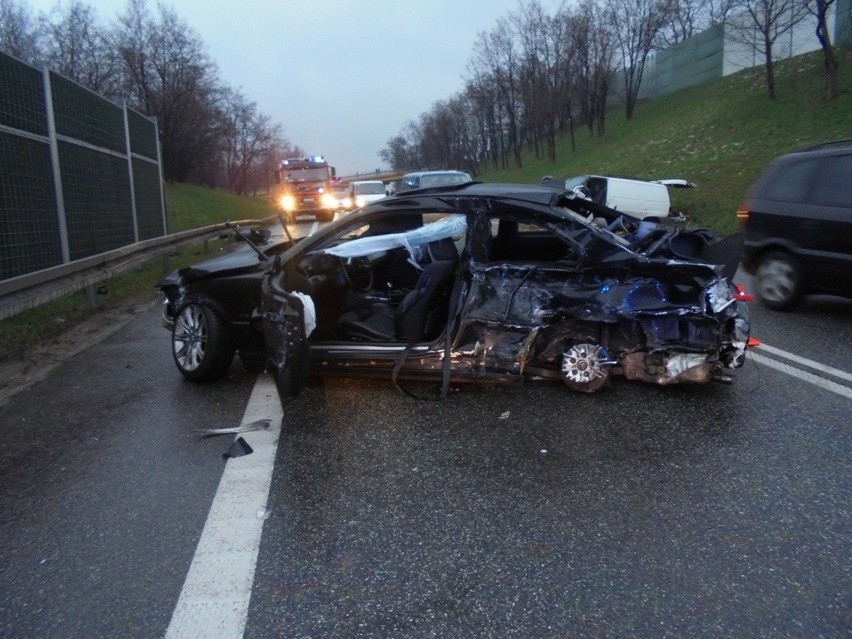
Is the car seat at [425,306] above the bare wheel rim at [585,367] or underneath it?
above

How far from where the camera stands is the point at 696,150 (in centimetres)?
2997

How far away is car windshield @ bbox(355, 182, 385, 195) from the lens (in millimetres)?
29859

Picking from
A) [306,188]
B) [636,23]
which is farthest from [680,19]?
[306,188]

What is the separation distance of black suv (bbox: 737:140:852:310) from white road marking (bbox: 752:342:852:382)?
1.44 metres

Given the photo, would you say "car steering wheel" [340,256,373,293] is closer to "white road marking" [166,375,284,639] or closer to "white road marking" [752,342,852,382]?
"white road marking" [166,375,284,639]

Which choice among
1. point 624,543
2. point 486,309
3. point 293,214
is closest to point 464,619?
point 624,543

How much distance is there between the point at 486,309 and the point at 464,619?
105 inches

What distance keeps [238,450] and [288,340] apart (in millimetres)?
800

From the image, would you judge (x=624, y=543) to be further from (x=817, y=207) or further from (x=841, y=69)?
(x=841, y=69)

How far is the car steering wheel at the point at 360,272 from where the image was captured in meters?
6.20

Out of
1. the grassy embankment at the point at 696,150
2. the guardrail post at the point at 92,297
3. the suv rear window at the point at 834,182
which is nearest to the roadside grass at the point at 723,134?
the grassy embankment at the point at 696,150

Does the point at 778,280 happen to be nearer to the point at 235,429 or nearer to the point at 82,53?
the point at 235,429

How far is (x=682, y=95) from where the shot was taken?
53.9 metres

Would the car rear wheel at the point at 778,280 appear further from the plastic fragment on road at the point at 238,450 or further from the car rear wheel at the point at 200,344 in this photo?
the plastic fragment on road at the point at 238,450
